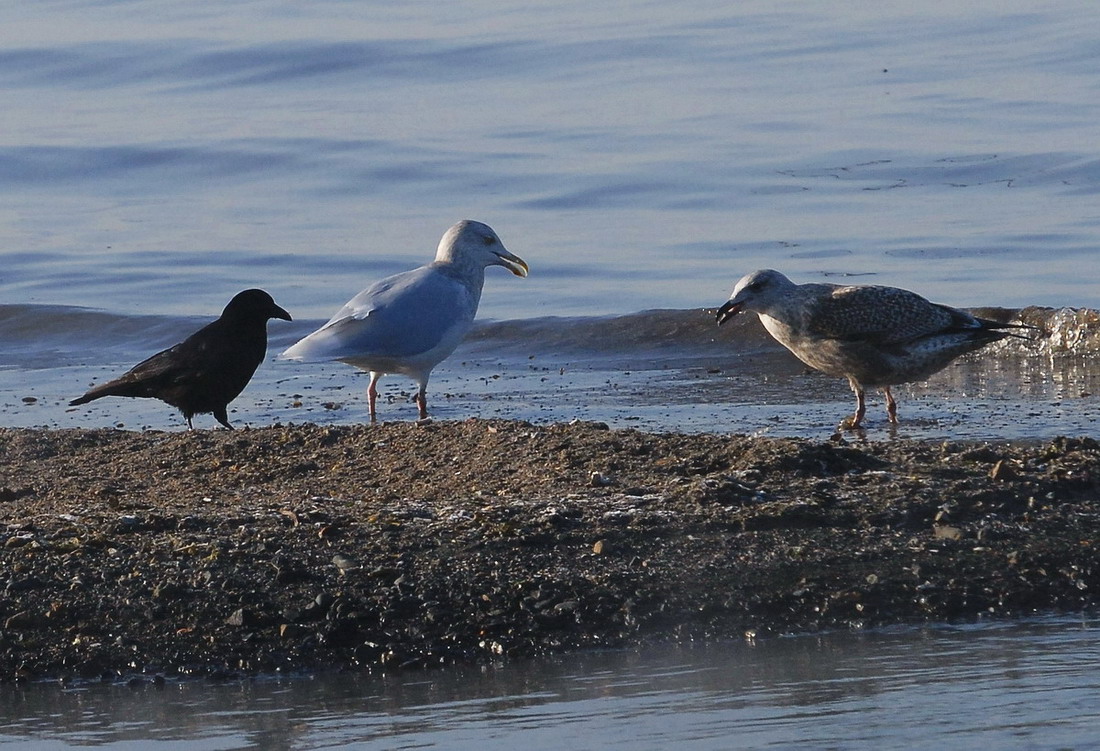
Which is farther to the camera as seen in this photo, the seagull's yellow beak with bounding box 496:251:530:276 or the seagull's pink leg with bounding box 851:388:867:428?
the seagull's yellow beak with bounding box 496:251:530:276

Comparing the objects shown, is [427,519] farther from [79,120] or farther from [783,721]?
[79,120]

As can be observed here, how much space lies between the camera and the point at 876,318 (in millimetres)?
9016

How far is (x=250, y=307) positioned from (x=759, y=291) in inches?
105

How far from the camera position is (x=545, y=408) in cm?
976

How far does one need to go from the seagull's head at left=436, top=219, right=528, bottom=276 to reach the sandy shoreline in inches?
130

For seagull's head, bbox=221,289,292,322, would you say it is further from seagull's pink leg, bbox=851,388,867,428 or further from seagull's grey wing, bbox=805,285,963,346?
seagull's pink leg, bbox=851,388,867,428

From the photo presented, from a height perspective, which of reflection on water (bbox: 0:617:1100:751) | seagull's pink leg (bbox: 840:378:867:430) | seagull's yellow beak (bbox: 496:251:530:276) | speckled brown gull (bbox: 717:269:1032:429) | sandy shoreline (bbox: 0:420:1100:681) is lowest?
reflection on water (bbox: 0:617:1100:751)

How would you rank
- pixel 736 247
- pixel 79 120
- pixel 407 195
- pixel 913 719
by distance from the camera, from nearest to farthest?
pixel 913 719 → pixel 736 247 → pixel 407 195 → pixel 79 120

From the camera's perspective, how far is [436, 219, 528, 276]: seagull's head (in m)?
9.79

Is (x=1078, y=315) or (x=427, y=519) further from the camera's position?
(x=1078, y=315)

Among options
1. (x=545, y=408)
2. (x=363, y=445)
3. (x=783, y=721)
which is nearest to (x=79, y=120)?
(x=545, y=408)

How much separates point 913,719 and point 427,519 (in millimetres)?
2021

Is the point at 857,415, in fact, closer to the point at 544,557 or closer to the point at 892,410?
the point at 892,410

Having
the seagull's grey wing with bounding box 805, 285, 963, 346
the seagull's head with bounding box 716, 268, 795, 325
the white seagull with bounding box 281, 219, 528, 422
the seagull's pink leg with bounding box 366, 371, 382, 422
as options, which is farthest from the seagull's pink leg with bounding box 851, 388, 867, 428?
the seagull's pink leg with bounding box 366, 371, 382, 422
